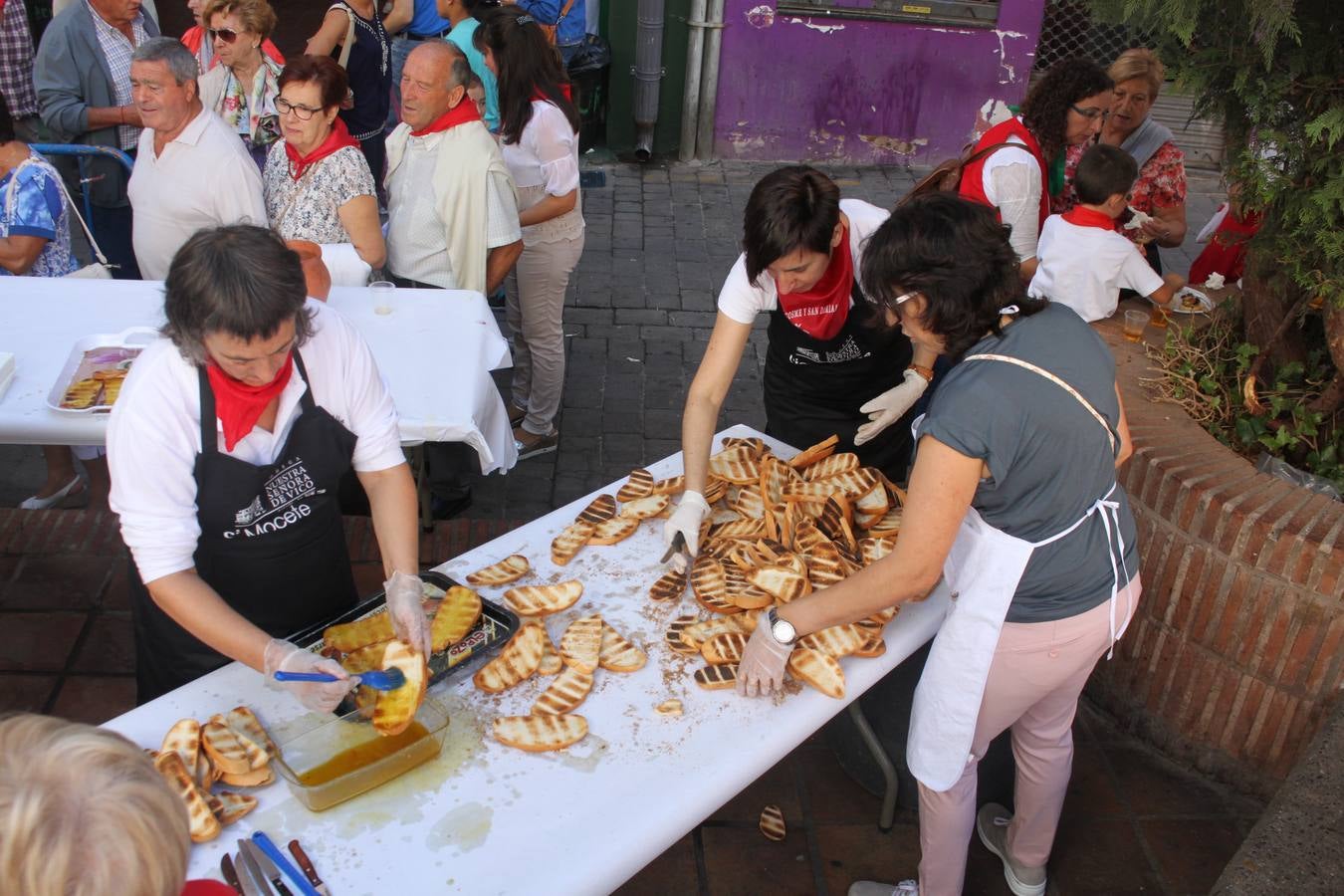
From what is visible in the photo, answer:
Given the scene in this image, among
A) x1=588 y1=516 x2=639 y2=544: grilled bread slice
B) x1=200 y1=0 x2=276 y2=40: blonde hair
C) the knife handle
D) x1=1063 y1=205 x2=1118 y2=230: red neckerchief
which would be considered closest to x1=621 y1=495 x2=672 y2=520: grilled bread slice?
x1=588 y1=516 x2=639 y2=544: grilled bread slice

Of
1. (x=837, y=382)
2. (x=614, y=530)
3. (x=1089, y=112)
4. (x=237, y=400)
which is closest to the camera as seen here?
(x=237, y=400)

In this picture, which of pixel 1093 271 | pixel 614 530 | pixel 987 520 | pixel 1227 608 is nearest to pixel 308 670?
pixel 614 530

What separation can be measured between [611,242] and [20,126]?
3453mm

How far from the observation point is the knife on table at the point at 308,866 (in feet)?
6.08

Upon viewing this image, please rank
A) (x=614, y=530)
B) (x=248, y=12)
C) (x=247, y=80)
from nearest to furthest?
(x=614, y=530) → (x=248, y=12) → (x=247, y=80)

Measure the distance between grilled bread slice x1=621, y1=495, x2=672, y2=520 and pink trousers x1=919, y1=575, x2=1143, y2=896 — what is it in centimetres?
98

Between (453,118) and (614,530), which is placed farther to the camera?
(453,118)

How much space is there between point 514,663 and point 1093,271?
9.37 ft

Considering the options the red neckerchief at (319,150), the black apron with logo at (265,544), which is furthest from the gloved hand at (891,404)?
the red neckerchief at (319,150)

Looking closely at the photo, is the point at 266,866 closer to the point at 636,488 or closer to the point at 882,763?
the point at 636,488

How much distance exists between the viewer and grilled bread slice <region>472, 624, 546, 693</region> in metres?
2.34

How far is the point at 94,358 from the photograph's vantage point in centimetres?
341

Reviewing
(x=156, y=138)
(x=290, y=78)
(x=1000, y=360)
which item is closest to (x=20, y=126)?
(x=156, y=138)

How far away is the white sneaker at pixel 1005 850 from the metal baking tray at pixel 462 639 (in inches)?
63.2
